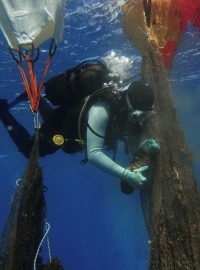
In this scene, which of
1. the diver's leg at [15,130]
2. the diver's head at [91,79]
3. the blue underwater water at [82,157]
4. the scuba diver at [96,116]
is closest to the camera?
the scuba diver at [96,116]

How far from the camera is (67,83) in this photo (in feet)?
23.3

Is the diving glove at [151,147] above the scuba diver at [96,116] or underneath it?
underneath

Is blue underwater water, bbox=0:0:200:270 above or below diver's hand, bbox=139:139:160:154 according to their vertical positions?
below

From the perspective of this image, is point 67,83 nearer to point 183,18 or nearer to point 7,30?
point 7,30

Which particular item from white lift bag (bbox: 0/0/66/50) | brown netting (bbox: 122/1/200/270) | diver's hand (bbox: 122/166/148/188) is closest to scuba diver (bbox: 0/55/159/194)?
diver's hand (bbox: 122/166/148/188)

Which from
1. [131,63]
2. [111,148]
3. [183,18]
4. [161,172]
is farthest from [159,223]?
[131,63]

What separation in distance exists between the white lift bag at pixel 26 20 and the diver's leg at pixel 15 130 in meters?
1.93

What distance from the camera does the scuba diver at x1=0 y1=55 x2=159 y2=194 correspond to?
6211 millimetres

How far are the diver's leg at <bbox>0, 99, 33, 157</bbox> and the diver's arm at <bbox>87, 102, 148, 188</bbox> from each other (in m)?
2.26

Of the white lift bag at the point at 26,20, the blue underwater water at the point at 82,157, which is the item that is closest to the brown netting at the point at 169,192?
the blue underwater water at the point at 82,157

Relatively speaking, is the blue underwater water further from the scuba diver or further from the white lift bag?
the white lift bag

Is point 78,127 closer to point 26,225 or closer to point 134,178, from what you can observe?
point 134,178

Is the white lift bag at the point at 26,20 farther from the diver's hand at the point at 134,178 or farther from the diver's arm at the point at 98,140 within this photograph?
the diver's hand at the point at 134,178

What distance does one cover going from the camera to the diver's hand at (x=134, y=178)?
19.6 feet
